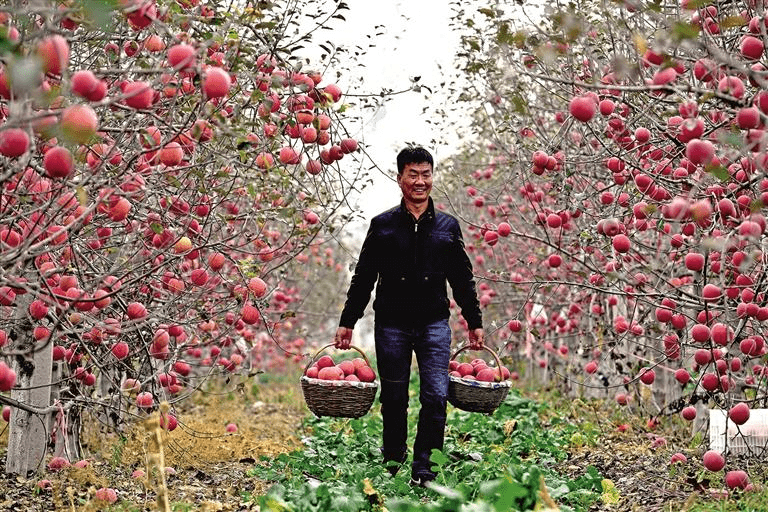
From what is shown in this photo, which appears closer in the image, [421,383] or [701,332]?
[701,332]

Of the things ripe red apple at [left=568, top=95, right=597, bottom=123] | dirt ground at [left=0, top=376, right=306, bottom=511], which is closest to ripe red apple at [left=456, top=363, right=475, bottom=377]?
dirt ground at [left=0, top=376, right=306, bottom=511]

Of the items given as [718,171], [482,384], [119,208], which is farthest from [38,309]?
[718,171]

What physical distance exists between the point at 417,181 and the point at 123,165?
2.24 metres

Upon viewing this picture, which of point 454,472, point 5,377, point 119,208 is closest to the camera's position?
point 5,377

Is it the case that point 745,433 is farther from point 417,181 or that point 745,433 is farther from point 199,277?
point 199,277

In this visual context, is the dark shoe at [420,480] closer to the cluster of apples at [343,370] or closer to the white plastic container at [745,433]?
the cluster of apples at [343,370]

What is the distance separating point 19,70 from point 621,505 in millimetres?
3913

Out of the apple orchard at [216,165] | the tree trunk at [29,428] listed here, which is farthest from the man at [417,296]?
the tree trunk at [29,428]

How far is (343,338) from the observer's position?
5.40 metres

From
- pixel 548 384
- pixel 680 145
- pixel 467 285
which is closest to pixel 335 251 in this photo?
pixel 548 384

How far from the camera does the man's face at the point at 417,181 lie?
5.30 meters

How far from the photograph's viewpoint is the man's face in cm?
530

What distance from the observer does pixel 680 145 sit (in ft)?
13.8

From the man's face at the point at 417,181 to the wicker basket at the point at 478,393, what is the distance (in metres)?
0.99
